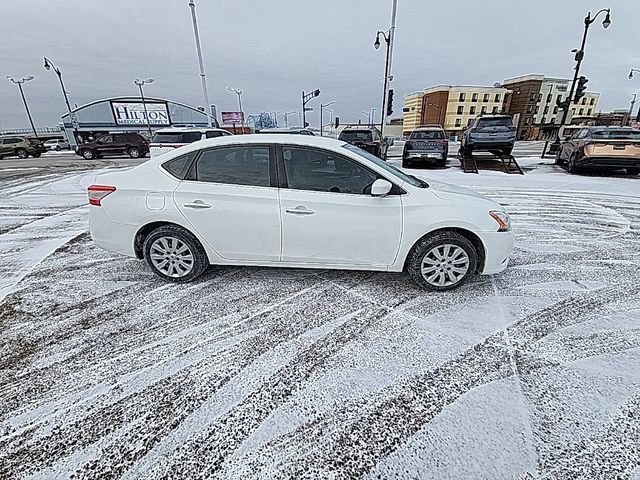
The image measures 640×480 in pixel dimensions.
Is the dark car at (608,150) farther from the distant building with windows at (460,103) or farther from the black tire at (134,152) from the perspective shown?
the distant building with windows at (460,103)

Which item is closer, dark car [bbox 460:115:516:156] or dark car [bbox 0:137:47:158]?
dark car [bbox 460:115:516:156]

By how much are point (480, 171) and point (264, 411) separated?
506 inches

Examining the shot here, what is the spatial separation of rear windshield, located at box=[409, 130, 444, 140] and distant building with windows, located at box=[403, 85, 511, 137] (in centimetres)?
5331

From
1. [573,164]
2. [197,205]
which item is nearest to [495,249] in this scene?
[197,205]

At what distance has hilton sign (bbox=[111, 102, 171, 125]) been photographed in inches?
1868

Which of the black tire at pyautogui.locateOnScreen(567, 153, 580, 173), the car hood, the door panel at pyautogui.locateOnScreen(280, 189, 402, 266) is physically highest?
the car hood

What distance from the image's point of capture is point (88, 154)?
840 inches

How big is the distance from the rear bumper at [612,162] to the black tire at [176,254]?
12.3 m

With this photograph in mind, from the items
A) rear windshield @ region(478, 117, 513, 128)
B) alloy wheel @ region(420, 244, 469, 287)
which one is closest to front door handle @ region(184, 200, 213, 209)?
alloy wheel @ region(420, 244, 469, 287)

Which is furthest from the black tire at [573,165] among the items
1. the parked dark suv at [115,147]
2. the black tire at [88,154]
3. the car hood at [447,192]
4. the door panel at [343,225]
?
the black tire at [88,154]

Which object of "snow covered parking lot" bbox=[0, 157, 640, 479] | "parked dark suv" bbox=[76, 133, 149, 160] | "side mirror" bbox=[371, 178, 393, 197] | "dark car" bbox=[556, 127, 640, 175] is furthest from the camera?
"parked dark suv" bbox=[76, 133, 149, 160]

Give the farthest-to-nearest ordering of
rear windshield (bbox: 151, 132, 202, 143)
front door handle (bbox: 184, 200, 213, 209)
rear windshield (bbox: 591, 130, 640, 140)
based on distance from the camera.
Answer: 1. rear windshield (bbox: 151, 132, 202, 143)
2. rear windshield (bbox: 591, 130, 640, 140)
3. front door handle (bbox: 184, 200, 213, 209)

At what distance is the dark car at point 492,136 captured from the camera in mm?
12992

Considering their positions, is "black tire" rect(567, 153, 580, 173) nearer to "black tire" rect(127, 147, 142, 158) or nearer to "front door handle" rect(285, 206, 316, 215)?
"front door handle" rect(285, 206, 316, 215)
